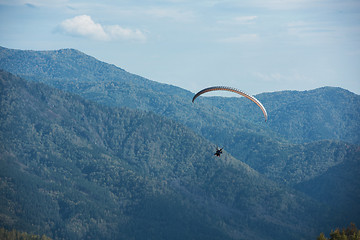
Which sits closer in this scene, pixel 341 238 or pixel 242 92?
pixel 242 92

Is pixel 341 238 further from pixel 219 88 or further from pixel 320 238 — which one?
pixel 219 88

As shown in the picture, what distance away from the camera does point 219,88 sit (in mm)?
111062

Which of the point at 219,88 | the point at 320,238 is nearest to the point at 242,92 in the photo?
the point at 219,88

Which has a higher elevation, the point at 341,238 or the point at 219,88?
the point at 219,88

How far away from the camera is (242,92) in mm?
108938

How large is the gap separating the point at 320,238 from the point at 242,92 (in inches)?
1549

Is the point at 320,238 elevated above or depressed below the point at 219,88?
below

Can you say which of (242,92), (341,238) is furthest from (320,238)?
(242,92)

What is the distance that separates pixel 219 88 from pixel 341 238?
149ft

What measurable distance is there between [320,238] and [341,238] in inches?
198

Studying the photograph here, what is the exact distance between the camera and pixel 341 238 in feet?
384

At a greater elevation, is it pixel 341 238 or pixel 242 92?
pixel 242 92

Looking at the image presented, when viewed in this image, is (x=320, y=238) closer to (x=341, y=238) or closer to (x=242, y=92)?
(x=341, y=238)
